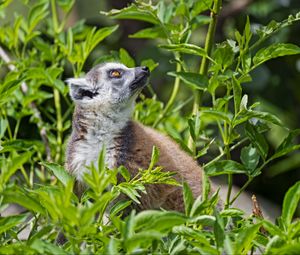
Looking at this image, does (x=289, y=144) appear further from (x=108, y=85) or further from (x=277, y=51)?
(x=108, y=85)

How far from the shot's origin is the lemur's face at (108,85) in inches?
129

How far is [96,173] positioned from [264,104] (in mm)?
3652

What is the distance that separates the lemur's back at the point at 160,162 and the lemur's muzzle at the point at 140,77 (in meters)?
0.21

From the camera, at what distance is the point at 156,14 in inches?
109

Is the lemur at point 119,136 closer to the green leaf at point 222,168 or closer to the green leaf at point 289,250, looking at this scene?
the green leaf at point 222,168

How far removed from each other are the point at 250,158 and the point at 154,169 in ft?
1.06

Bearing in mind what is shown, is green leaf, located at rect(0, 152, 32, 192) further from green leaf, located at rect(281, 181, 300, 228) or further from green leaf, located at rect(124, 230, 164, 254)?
green leaf, located at rect(281, 181, 300, 228)

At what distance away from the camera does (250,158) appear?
2.53 meters

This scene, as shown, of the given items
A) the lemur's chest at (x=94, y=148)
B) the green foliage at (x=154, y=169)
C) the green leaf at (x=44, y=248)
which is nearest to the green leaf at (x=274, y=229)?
the green foliage at (x=154, y=169)

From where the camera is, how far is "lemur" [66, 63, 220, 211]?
2984 mm

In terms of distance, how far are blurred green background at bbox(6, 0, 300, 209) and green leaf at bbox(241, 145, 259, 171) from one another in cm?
240

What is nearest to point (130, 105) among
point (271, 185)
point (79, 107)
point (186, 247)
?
point (79, 107)

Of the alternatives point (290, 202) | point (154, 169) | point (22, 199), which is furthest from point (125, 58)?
point (22, 199)

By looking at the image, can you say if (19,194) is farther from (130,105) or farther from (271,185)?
(271,185)
